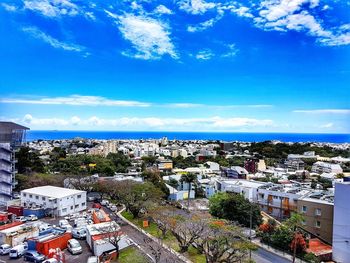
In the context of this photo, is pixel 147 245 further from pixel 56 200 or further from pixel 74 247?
pixel 56 200

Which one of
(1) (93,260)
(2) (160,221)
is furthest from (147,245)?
(1) (93,260)

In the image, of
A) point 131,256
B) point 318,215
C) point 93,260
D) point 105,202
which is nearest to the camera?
point 93,260

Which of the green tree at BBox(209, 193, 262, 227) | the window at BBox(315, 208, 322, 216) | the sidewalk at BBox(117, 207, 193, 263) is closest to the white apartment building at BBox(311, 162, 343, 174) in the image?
the window at BBox(315, 208, 322, 216)

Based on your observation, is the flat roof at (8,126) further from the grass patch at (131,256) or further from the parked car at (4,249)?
the grass patch at (131,256)

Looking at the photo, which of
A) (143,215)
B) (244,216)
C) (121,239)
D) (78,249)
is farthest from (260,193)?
(78,249)

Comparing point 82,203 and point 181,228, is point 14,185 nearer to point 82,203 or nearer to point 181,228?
point 82,203

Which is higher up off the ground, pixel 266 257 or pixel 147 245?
pixel 147 245

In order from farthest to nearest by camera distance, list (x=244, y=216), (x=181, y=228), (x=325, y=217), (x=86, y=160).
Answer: (x=86, y=160) < (x=244, y=216) < (x=325, y=217) < (x=181, y=228)
